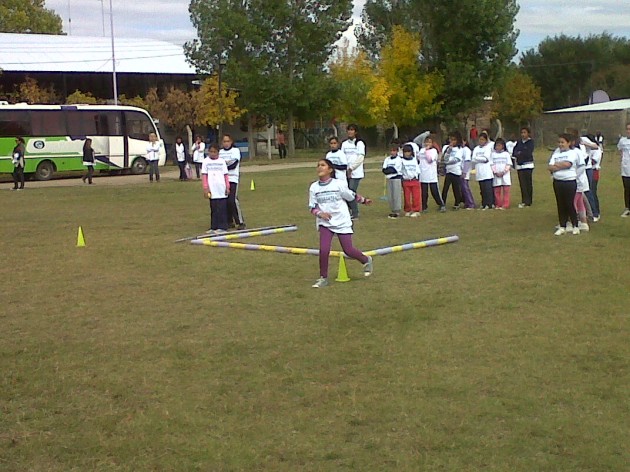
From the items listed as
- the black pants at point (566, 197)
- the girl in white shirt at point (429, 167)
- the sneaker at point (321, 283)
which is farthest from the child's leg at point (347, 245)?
the girl in white shirt at point (429, 167)

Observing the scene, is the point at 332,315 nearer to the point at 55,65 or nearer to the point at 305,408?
the point at 305,408

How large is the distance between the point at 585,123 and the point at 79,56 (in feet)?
121

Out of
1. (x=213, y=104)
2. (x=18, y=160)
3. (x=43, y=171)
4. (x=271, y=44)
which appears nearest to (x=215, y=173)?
(x=18, y=160)

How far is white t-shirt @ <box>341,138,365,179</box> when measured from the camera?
1784 cm

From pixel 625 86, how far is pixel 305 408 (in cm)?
7829

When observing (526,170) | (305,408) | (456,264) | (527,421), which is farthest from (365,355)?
(526,170)

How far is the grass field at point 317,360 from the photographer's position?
218 inches

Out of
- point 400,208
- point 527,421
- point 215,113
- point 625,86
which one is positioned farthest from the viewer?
point 625,86

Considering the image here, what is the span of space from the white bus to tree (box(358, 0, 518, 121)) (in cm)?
2467

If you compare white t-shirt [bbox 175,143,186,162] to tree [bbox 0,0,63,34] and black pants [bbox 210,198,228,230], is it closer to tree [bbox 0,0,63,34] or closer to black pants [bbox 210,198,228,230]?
→ black pants [bbox 210,198,228,230]

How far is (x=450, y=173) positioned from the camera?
20109mm

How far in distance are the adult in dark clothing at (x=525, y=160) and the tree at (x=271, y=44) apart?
35121 mm

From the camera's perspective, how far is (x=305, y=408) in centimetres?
629

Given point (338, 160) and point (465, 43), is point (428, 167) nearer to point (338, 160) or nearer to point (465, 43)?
point (338, 160)
